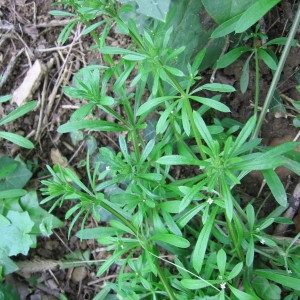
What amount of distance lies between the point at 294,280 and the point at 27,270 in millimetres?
1542

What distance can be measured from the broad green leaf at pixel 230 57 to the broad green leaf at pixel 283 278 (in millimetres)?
982

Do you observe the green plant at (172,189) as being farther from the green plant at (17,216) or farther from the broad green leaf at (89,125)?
the green plant at (17,216)

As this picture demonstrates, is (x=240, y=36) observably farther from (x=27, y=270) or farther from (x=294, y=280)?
(x=27, y=270)

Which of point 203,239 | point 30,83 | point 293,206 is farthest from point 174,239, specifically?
point 30,83

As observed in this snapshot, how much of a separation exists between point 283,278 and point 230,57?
1.04 m

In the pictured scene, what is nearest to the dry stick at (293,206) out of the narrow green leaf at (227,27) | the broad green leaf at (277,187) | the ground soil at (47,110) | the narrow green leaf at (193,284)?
the broad green leaf at (277,187)

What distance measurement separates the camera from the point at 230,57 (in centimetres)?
219

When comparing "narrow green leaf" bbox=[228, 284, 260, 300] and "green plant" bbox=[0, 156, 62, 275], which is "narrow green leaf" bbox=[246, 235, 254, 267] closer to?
"narrow green leaf" bbox=[228, 284, 260, 300]

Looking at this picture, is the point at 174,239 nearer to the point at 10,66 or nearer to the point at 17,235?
the point at 17,235

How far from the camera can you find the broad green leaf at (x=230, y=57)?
218 cm

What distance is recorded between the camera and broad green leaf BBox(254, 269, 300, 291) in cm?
187

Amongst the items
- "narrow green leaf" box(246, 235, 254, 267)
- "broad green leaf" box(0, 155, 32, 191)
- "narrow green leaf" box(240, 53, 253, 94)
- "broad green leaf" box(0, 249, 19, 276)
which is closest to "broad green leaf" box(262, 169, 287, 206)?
"narrow green leaf" box(246, 235, 254, 267)

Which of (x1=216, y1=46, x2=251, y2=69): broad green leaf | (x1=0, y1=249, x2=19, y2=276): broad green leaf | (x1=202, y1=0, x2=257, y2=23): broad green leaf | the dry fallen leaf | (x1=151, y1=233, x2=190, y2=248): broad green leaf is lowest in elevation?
(x1=0, y1=249, x2=19, y2=276): broad green leaf

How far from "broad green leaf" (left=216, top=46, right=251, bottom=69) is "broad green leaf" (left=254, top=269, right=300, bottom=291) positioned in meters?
0.98
